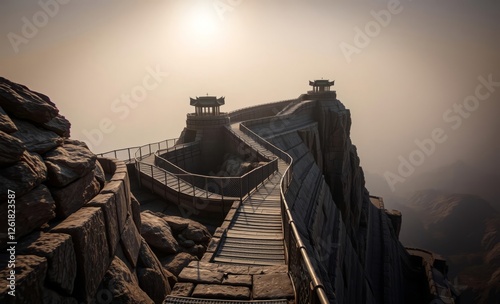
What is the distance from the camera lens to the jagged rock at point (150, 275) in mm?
5602

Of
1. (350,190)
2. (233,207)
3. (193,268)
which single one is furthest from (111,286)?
(350,190)

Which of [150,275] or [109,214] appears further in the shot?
[150,275]

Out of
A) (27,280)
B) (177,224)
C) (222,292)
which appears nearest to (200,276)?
(222,292)

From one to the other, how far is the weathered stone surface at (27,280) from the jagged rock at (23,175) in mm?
814

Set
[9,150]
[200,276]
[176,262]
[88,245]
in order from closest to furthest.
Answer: [9,150]
[88,245]
[200,276]
[176,262]

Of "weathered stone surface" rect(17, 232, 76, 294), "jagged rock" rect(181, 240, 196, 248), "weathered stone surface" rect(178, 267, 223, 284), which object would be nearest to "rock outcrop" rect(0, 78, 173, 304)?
"weathered stone surface" rect(17, 232, 76, 294)

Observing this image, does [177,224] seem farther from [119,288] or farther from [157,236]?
[119,288]

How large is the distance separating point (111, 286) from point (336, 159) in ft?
109

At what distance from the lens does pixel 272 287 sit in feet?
18.9

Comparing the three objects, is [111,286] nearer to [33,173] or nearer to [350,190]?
[33,173]

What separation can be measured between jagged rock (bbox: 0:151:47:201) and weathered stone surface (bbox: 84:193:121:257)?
96 centimetres

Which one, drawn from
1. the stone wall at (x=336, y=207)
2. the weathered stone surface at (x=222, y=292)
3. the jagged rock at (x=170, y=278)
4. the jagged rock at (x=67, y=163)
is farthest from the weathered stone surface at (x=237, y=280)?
the stone wall at (x=336, y=207)

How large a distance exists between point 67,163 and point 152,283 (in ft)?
10.1

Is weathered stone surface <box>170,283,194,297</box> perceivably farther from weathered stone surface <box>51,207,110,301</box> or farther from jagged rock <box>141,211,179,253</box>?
jagged rock <box>141,211,179,253</box>
